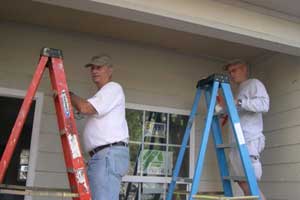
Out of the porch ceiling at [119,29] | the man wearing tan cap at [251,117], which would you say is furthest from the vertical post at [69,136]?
the man wearing tan cap at [251,117]

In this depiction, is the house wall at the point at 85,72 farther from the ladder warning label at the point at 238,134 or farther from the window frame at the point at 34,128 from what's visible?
the ladder warning label at the point at 238,134

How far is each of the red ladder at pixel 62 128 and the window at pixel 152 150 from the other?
152cm

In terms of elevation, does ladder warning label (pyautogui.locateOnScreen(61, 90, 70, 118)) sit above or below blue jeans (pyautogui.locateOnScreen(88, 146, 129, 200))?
above

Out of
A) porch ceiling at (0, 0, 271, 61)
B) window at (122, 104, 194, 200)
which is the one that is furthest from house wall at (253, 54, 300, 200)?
window at (122, 104, 194, 200)

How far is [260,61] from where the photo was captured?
3781mm

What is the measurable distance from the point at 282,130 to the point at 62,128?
2.12 m

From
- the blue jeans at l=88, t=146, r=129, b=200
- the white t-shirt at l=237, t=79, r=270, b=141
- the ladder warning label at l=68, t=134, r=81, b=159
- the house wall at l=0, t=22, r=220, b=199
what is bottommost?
the blue jeans at l=88, t=146, r=129, b=200

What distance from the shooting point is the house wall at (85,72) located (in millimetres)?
3150

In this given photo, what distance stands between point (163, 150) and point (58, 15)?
1.60 m

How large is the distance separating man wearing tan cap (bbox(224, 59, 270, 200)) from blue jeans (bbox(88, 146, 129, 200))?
3.13 ft

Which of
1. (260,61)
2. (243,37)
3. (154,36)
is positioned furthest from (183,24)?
(260,61)

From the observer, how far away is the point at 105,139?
7.42 feet

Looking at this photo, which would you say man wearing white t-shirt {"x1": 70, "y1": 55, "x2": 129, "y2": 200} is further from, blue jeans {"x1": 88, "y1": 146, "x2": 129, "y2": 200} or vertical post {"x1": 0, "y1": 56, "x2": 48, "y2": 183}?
vertical post {"x1": 0, "y1": 56, "x2": 48, "y2": 183}

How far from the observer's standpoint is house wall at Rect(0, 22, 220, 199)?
3.15 metres
